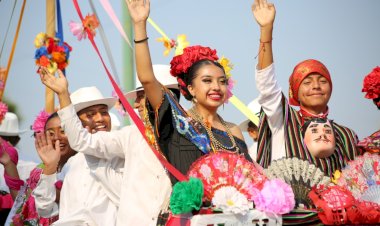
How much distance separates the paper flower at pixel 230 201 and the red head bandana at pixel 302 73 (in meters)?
1.77

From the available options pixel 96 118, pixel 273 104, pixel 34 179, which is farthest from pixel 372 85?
pixel 34 179

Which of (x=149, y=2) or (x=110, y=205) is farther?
(x=110, y=205)

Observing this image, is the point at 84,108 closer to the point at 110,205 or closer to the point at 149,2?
the point at 110,205

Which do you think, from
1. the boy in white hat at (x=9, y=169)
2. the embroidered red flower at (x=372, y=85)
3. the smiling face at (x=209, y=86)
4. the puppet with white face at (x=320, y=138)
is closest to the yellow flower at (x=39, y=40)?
the smiling face at (x=209, y=86)

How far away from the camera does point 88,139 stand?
615 cm

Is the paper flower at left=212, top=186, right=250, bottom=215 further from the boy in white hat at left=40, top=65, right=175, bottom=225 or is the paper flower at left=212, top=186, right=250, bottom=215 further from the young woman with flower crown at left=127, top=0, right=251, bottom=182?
the boy in white hat at left=40, top=65, right=175, bottom=225

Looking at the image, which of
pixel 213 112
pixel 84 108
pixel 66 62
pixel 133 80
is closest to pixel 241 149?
pixel 213 112

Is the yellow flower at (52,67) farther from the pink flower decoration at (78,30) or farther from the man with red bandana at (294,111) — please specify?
the man with red bandana at (294,111)

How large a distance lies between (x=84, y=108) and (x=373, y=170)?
3.02 meters

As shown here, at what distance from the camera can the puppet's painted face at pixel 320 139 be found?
5629 millimetres

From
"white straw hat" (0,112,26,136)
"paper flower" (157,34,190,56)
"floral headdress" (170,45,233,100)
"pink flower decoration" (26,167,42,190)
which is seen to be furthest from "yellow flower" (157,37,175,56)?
"white straw hat" (0,112,26,136)

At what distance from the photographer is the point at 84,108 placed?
24.3 feet

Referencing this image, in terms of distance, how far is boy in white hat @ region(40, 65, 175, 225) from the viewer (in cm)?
578

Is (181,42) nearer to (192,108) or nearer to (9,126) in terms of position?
(192,108)
